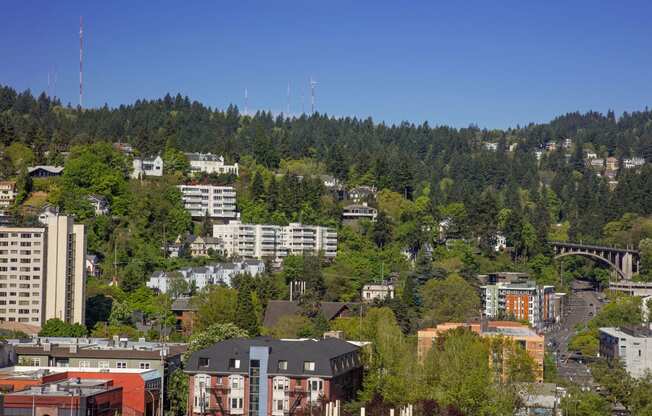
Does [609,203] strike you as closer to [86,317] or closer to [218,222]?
[218,222]

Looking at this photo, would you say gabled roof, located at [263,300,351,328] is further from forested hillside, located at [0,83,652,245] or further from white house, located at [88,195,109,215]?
forested hillside, located at [0,83,652,245]

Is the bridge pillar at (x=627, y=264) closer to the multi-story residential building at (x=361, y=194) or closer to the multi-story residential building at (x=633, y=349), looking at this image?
the multi-story residential building at (x=361, y=194)

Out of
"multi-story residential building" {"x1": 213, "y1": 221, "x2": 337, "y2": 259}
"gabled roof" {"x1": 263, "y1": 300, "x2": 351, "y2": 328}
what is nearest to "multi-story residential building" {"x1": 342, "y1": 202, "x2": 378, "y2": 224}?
"multi-story residential building" {"x1": 213, "y1": 221, "x2": 337, "y2": 259}

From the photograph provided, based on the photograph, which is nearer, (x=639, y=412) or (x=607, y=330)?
(x=639, y=412)

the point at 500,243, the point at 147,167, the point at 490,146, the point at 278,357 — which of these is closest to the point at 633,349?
the point at 278,357

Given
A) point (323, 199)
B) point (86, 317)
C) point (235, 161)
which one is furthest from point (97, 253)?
point (235, 161)

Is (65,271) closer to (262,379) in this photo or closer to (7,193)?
(7,193)

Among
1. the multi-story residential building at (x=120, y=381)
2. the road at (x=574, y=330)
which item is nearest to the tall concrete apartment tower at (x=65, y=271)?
the multi-story residential building at (x=120, y=381)
